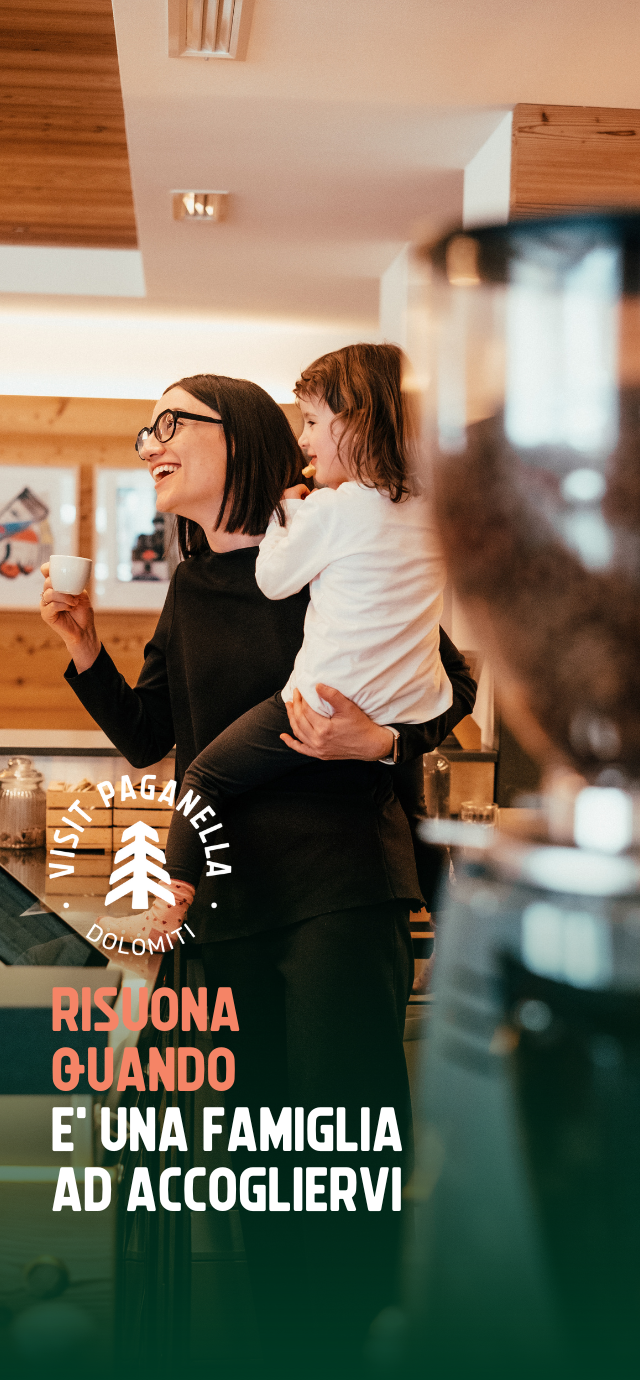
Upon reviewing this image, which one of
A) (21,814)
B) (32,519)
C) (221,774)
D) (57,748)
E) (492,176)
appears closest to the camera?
(221,774)

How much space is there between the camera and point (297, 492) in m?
1.08

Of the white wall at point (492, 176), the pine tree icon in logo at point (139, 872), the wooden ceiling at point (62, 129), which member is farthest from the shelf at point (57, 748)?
the pine tree icon in logo at point (139, 872)

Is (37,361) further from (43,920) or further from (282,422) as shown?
(43,920)

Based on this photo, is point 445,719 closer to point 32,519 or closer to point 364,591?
point 364,591

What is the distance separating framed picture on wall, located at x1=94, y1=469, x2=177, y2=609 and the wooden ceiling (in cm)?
124

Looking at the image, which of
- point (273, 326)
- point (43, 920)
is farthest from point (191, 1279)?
point (273, 326)

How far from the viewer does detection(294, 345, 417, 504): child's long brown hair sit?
94 cm

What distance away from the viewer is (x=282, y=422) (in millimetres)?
1052

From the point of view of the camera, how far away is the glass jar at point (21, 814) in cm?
215

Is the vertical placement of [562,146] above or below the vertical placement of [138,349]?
below

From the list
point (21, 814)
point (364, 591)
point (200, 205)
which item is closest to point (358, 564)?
point (364, 591)

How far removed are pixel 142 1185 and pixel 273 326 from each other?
487 cm

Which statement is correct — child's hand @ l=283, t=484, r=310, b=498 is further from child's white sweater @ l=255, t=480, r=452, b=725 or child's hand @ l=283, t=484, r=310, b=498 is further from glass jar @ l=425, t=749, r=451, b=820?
glass jar @ l=425, t=749, r=451, b=820

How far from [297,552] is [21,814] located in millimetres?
1359
